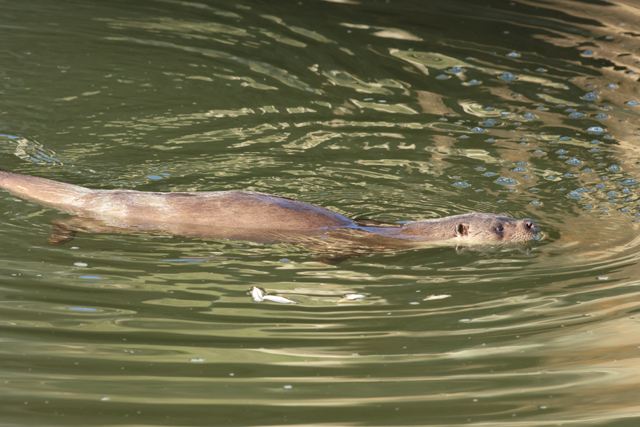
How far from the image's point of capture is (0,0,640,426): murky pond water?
266 centimetres

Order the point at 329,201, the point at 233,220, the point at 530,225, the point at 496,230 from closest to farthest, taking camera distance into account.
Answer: the point at 233,220, the point at 530,225, the point at 496,230, the point at 329,201

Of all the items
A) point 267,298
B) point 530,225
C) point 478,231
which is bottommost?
point 267,298

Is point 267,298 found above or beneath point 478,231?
beneath

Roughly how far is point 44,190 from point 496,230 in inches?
120

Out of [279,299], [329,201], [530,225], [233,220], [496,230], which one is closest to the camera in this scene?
[279,299]

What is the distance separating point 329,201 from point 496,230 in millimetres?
1237

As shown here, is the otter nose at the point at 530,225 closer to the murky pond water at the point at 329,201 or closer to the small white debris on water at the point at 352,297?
the murky pond water at the point at 329,201

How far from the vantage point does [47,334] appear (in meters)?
3.07

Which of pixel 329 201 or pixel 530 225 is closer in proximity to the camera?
pixel 530 225

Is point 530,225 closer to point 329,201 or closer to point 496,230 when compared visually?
point 496,230

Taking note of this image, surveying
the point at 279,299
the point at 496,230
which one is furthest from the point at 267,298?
the point at 496,230

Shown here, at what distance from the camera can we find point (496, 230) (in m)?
4.57

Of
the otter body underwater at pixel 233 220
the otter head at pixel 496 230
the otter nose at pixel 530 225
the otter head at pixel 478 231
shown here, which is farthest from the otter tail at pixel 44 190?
the otter nose at pixel 530 225

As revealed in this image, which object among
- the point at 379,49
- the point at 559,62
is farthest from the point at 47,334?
the point at 559,62
